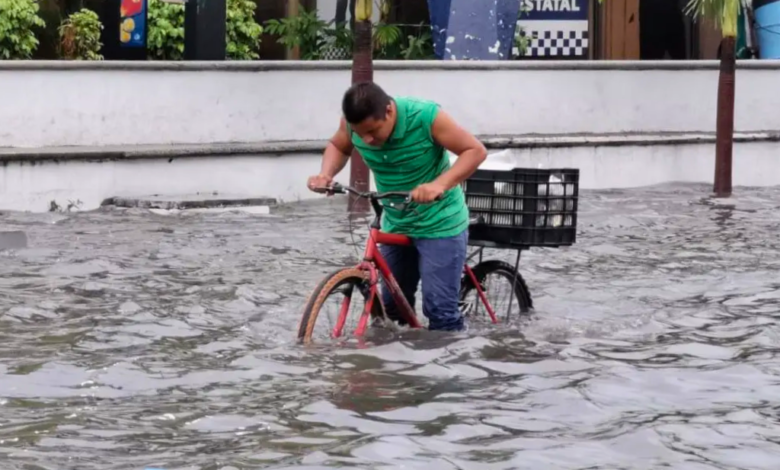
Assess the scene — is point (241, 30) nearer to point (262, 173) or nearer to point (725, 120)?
point (262, 173)

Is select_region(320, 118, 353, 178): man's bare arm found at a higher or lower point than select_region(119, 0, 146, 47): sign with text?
lower

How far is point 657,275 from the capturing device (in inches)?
440

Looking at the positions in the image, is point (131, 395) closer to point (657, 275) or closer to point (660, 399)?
point (660, 399)

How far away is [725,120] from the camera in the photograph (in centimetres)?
1614

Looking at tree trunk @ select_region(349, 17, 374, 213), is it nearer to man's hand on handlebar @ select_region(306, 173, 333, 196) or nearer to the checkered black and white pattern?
man's hand on handlebar @ select_region(306, 173, 333, 196)

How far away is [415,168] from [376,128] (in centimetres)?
42

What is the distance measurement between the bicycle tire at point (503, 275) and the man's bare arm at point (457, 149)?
3.95ft

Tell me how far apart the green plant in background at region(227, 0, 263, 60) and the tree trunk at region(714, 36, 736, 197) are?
5.68 meters

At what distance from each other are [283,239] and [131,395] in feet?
18.4

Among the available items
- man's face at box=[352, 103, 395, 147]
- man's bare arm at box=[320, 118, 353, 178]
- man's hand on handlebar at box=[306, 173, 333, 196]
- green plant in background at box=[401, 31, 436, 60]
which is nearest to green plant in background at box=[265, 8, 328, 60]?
green plant in background at box=[401, 31, 436, 60]

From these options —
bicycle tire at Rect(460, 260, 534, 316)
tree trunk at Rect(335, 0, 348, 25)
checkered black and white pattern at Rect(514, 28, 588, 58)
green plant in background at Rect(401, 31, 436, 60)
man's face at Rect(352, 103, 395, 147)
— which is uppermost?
tree trunk at Rect(335, 0, 348, 25)

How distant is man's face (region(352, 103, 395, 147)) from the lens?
733 centimetres

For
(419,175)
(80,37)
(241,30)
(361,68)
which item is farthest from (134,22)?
(419,175)

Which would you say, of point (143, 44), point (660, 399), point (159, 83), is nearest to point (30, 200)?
point (159, 83)
